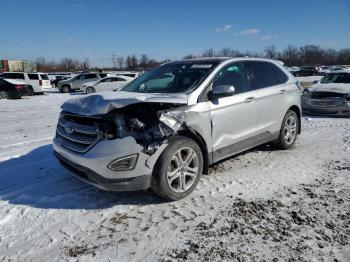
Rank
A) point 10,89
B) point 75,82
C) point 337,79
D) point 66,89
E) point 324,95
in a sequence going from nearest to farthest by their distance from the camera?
point 324,95 < point 337,79 < point 10,89 < point 66,89 < point 75,82

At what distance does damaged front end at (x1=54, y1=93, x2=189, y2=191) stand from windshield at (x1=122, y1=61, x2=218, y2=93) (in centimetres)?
77

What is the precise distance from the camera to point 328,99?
392 inches

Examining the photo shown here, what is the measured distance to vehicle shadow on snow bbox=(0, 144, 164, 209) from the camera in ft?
13.2

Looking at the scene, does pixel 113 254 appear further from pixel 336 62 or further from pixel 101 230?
pixel 336 62

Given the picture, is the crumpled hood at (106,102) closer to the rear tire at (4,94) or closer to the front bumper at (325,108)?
the front bumper at (325,108)

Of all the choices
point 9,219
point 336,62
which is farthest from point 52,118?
point 336,62

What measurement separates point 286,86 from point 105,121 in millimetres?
3775

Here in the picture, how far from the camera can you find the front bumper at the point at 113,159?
3.61 metres

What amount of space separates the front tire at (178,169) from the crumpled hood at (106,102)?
51cm

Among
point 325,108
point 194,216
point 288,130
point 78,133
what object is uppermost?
point 78,133

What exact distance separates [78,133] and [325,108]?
8.38 m

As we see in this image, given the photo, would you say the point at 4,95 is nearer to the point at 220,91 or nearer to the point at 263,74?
the point at 263,74

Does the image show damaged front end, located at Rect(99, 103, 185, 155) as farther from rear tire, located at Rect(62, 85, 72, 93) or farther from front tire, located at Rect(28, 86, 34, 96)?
rear tire, located at Rect(62, 85, 72, 93)

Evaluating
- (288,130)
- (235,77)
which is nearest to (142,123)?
(235,77)
